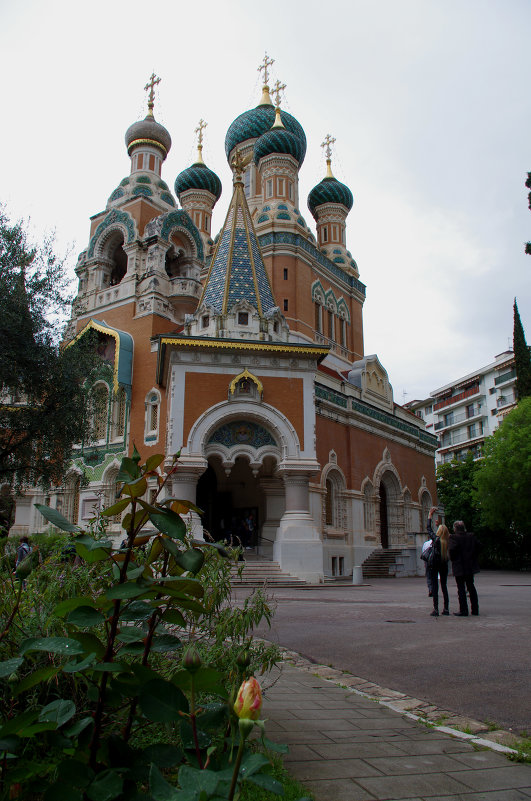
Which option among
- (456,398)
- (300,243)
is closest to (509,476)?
(300,243)

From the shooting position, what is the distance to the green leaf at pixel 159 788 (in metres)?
1.33

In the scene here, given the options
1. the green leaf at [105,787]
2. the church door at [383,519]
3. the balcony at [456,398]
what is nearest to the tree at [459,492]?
the church door at [383,519]

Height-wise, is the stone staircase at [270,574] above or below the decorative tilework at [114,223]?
below

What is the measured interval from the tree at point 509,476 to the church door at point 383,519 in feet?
20.1

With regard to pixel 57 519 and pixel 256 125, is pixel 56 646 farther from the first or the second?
pixel 256 125

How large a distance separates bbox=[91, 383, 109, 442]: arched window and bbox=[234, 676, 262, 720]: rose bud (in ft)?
49.2

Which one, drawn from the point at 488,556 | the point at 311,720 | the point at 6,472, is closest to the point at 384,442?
the point at 488,556

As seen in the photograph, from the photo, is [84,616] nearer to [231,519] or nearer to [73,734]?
[73,734]

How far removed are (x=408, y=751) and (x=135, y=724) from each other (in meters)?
1.37

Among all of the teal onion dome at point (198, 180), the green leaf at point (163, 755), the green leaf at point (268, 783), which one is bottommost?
the green leaf at point (163, 755)

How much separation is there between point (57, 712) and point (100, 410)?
1496 cm

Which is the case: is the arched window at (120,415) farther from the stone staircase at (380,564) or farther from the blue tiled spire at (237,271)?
the stone staircase at (380,564)

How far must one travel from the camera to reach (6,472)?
14766mm

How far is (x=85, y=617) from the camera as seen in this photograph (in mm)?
1768
